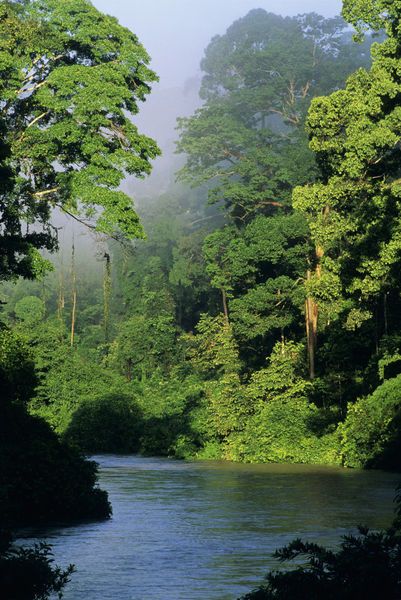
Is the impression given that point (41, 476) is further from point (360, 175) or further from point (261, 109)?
point (261, 109)

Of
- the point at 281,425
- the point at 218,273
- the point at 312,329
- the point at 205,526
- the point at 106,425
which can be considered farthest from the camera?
the point at 218,273

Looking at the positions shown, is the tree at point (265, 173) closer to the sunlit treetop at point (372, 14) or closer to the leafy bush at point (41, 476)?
the sunlit treetop at point (372, 14)

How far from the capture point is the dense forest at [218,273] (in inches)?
1028

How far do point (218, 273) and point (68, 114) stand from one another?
21.6 m

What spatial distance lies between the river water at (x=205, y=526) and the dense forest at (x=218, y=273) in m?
1.75

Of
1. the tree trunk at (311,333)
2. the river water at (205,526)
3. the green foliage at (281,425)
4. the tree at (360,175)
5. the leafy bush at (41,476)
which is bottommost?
the river water at (205,526)

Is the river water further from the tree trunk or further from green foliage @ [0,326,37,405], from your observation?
the tree trunk

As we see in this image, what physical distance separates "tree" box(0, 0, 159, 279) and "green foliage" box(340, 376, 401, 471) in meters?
9.17

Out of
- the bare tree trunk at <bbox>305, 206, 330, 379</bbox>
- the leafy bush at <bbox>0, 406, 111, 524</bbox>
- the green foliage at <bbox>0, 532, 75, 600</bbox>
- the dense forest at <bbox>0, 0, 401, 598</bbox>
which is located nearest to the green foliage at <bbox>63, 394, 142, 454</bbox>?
the dense forest at <bbox>0, 0, 401, 598</bbox>

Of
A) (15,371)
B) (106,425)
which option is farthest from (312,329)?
(15,371)

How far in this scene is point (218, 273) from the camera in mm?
54875

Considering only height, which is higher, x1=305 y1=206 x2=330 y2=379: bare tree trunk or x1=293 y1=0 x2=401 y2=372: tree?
x1=293 y1=0 x2=401 y2=372: tree

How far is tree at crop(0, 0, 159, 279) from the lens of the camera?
109ft

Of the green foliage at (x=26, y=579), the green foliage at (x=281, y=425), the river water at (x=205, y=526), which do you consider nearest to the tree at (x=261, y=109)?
the green foliage at (x=281, y=425)
